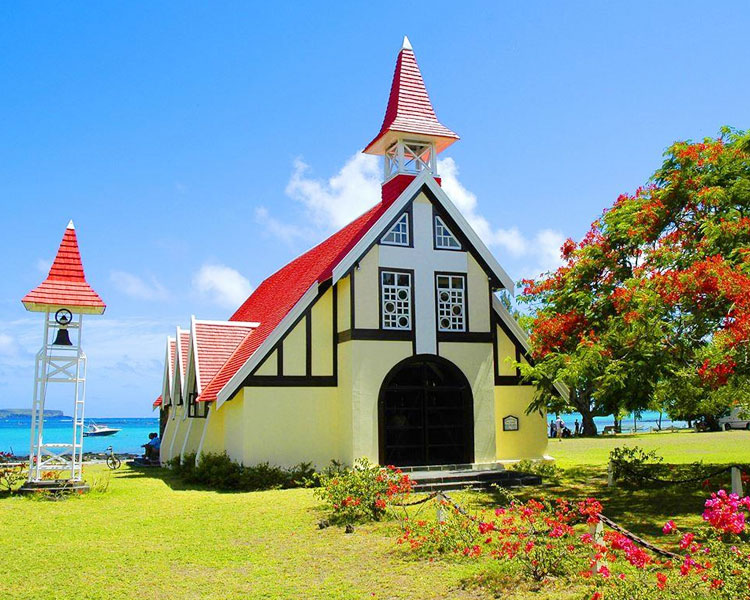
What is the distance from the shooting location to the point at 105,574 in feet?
31.1

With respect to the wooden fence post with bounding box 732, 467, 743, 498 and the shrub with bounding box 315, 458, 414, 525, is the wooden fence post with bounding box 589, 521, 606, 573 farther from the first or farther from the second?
the wooden fence post with bounding box 732, 467, 743, 498

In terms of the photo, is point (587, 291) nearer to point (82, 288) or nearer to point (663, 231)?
point (663, 231)

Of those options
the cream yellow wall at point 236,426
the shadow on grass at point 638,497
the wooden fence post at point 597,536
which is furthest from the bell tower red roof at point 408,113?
the wooden fence post at point 597,536

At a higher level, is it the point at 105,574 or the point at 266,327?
the point at 266,327

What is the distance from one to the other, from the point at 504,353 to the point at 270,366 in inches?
274

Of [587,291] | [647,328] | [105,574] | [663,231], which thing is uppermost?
[663,231]

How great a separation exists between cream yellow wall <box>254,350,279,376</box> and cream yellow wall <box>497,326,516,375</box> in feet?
21.6

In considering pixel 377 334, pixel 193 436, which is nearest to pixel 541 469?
pixel 377 334

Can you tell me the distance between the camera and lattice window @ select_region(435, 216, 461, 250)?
20.6m

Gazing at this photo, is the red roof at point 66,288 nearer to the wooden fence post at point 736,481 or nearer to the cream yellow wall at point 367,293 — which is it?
the cream yellow wall at point 367,293

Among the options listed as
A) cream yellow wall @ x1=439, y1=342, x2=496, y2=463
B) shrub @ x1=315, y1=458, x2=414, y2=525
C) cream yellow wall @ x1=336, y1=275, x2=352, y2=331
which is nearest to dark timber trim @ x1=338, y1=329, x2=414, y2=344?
cream yellow wall @ x1=336, y1=275, x2=352, y2=331

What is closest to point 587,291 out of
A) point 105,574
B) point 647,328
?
point 647,328

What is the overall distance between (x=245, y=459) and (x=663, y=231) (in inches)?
463

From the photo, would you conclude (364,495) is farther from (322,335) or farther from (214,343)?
(214,343)
